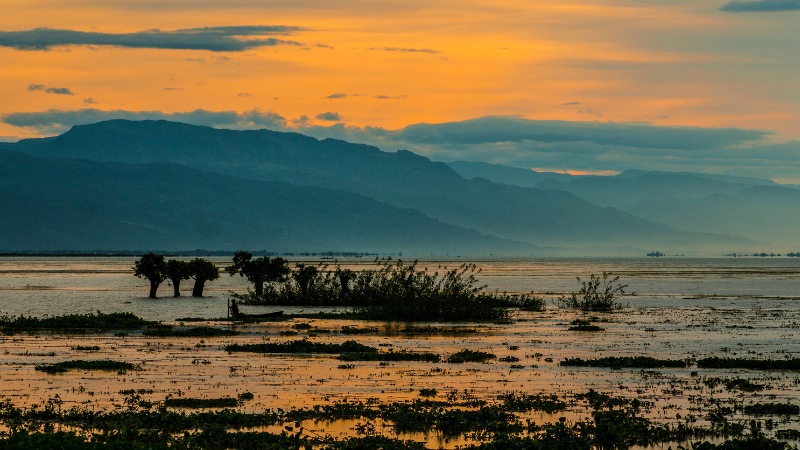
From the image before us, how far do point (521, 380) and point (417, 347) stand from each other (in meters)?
10.4

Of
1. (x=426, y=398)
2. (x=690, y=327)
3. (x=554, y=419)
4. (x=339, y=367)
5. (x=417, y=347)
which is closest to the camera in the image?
(x=554, y=419)

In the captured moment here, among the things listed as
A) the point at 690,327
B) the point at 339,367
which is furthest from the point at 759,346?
the point at 339,367

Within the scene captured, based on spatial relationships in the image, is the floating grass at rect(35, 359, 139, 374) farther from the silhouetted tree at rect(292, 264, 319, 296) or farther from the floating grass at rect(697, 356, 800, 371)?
the silhouetted tree at rect(292, 264, 319, 296)

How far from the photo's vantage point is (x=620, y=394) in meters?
26.1

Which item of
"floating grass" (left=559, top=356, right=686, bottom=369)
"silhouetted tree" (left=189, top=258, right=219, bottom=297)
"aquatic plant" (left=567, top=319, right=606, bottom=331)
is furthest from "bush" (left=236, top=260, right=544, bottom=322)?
"floating grass" (left=559, top=356, right=686, bottom=369)

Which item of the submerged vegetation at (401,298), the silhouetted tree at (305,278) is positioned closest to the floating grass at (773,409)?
the submerged vegetation at (401,298)

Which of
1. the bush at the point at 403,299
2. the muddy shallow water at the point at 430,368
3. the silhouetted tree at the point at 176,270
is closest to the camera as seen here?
the muddy shallow water at the point at 430,368

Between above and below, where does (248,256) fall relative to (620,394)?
above

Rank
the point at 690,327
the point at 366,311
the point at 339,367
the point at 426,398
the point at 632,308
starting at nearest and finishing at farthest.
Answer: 1. the point at 426,398
2. the point at 339,367
3. the point at 690,327
4. the point at 366,311
5. the point at 632,308

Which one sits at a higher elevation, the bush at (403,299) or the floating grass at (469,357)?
the bush at (403,299)

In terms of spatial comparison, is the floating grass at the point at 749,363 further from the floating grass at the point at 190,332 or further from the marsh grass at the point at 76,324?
the marsh grass at the point at 76,324

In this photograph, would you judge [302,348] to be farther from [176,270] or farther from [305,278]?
[176,270]

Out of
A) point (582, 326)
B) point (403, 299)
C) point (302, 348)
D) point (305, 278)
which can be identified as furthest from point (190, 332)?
point (305, 278)

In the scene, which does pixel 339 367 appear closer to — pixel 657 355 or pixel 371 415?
pixel 371 415
